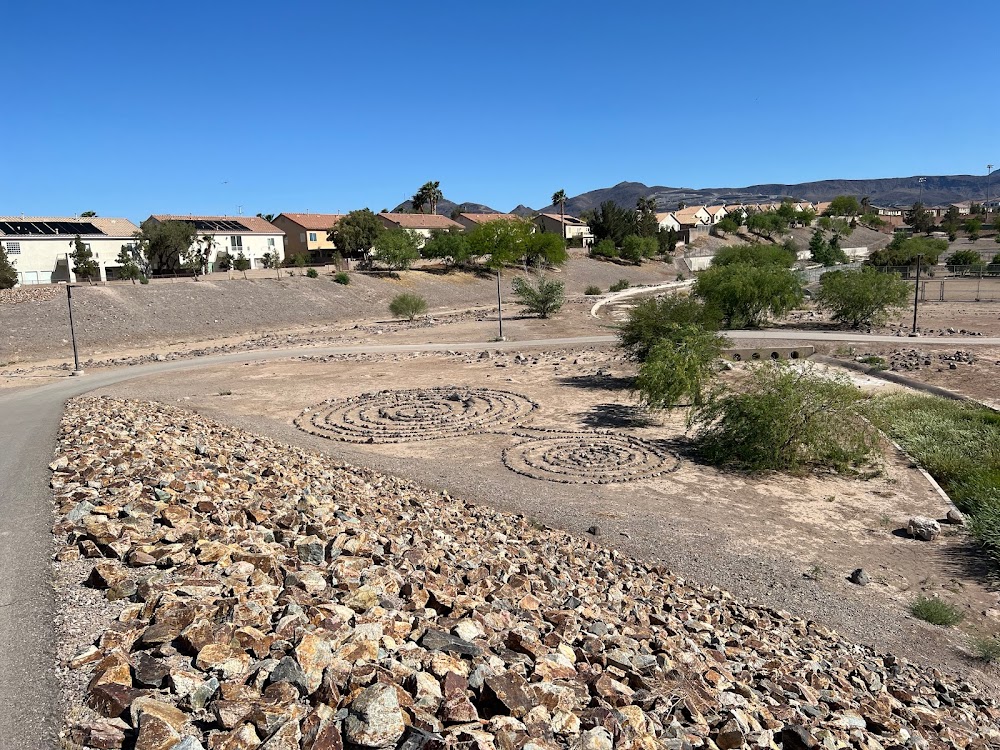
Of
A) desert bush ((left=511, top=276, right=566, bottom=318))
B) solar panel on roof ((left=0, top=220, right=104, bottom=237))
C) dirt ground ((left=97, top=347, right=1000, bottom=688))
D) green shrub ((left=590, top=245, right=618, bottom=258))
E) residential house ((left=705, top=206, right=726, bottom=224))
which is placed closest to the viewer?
dirt ground ((left=97, top=347, right=1000, bottom=688))

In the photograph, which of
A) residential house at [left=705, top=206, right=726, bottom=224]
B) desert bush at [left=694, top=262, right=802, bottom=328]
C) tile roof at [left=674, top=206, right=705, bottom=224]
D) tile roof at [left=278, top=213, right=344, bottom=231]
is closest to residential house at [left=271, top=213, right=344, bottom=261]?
tile roof at [left=278, top=213, right=344, bottom=231]

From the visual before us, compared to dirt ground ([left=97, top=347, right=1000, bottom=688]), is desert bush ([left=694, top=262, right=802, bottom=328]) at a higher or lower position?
higher

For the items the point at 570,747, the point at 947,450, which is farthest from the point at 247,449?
the point at 947,450

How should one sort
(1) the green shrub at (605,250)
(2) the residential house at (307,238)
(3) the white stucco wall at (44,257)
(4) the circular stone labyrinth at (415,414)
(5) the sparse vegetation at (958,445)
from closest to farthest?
(5) the sparse vegetation at (958,445) → (4) the circular stone labyrinth at (415,414) → (3) the white stucco wall at (44,257) → (2) the residential house at (307,238) → (1) the green shrub at (605,250)

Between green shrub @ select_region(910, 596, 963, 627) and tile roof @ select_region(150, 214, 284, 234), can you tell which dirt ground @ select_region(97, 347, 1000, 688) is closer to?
green shrub @ select_region(910, 596, 963, 627)

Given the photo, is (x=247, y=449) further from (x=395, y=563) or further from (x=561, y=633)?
(x=561, y=633)

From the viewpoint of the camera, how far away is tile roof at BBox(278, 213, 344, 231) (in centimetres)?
9938

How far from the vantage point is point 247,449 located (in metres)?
18.3

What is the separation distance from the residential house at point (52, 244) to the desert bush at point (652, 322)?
51064 mm

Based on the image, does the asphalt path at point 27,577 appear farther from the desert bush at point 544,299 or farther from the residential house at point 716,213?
the residential house at point 716,213

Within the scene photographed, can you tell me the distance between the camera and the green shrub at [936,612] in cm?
1084

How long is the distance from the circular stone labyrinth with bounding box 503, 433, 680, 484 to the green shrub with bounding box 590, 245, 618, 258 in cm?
9140

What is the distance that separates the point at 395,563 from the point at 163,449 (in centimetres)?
764

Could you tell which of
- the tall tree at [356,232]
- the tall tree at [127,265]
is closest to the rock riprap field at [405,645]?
the tall tree at [127,265]
